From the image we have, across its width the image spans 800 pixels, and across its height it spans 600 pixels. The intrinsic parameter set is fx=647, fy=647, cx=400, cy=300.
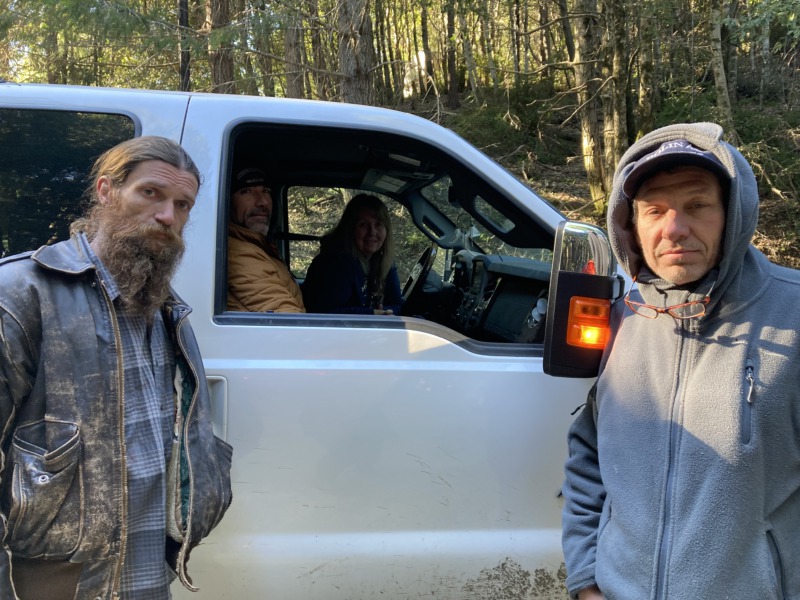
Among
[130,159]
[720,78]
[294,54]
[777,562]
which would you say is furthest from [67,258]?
[294,54]

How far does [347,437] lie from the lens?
197 cm

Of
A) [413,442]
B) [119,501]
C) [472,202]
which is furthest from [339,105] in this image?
[119,501]

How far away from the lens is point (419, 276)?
3.89m

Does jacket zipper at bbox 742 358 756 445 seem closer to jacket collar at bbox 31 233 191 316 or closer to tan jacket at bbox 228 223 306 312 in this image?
jacket collar at bbox 31 233 191 316

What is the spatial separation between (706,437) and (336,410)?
107cm

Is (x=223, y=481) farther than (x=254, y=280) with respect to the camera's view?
No

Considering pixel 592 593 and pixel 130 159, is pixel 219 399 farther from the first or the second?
pixel 592 593

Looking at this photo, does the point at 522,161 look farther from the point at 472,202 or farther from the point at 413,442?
the point at 413,442

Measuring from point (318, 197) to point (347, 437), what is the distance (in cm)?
225

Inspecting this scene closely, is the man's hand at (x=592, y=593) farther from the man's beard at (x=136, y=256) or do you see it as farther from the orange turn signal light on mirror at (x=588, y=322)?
the man's beard at (x=136, y=256)

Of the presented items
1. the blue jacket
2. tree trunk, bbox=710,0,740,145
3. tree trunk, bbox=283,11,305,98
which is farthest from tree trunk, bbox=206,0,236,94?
the blue jacket

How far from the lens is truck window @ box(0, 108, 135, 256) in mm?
1988

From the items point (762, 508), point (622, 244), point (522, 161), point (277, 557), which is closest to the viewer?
point (762, 508)

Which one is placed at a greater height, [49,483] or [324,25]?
[324,25]
